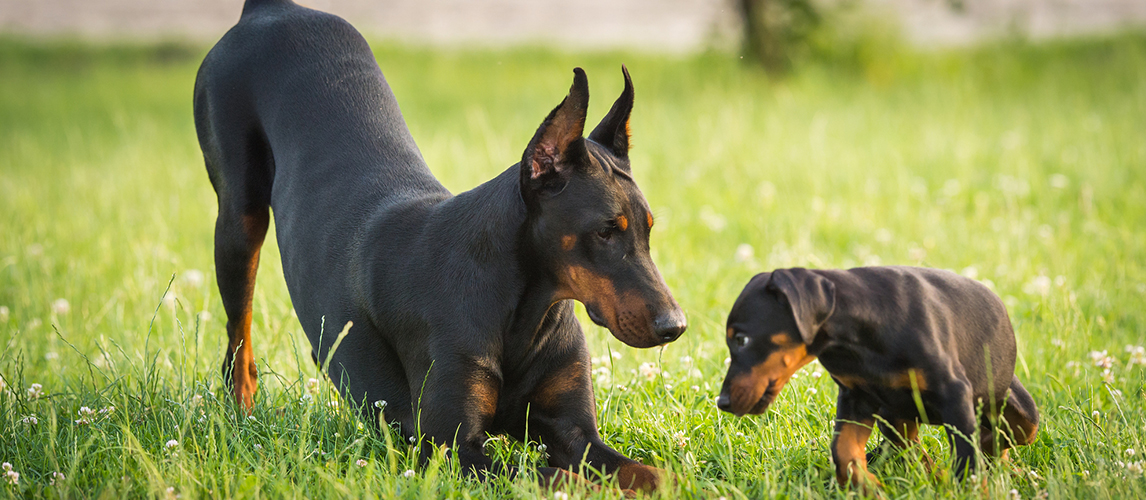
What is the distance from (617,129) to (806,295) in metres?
0.91

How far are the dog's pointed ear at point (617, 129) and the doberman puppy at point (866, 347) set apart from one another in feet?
Result: 2.43

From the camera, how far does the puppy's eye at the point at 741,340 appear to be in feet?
7.11

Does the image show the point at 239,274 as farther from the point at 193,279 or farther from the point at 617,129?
the point at 617,129

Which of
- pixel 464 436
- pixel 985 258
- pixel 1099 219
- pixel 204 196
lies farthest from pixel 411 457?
pixel 204 196

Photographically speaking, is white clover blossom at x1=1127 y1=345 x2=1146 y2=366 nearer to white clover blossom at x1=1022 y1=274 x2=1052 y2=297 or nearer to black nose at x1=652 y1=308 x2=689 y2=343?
white clover blossom at x1=1022 y1=274 x2=1052 y2=297

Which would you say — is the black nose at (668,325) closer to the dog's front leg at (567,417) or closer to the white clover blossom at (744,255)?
the dog's front leg at (567,417)

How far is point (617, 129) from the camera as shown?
2.76 meters

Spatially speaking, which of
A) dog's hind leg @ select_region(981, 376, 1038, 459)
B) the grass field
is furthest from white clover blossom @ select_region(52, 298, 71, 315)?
dog's hind leg @ select_region(981, 376, 1038, 459)

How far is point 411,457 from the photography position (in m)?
2.70

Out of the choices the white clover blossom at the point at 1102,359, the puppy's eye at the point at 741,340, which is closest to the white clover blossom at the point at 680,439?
the puppy's eye at the point at 741,340

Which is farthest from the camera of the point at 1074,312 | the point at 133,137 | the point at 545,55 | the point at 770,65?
the point at 545,55

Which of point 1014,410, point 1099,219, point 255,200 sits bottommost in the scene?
point 1099,219

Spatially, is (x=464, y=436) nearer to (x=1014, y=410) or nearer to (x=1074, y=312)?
(x=1014, y=410)

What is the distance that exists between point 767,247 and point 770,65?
5.46m
